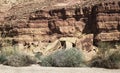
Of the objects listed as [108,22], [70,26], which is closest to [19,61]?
[108,22]

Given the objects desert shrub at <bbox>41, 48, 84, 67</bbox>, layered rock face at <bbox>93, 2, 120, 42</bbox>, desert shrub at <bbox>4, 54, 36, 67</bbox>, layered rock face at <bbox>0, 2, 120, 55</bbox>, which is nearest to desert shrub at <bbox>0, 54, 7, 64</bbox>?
desert shrub at <bbox>4, 54, 36, 67</bbox>

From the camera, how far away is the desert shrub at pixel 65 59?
18.8 meters

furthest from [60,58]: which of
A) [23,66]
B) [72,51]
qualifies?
[23,66]

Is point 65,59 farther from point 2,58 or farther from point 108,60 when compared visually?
point 2,58

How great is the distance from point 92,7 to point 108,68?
1004 centimetres

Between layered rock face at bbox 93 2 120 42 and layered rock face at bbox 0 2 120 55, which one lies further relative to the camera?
layered rock face at bbox 0 2 120 55

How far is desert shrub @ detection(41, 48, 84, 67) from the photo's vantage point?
61.6 feet

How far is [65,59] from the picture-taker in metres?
18.8

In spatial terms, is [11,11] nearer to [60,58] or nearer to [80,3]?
[80,3]

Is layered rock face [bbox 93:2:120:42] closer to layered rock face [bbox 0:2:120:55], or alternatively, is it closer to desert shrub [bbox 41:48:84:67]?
layered rock face [bbox 0:2:120:55]

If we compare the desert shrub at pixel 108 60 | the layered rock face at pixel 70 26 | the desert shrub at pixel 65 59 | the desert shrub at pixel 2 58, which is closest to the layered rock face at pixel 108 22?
the layered rock face at pixel 70 26

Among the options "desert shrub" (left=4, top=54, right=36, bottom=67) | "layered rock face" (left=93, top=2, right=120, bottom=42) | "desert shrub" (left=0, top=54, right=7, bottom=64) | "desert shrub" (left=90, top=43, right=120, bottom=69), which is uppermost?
"layered rock face" (left=93, top=2, right=120, bottom=42)

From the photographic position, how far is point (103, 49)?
20.4 meters

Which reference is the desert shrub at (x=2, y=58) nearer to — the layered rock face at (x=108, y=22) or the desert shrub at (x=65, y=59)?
the desert shrub at (x=65, y=59)
